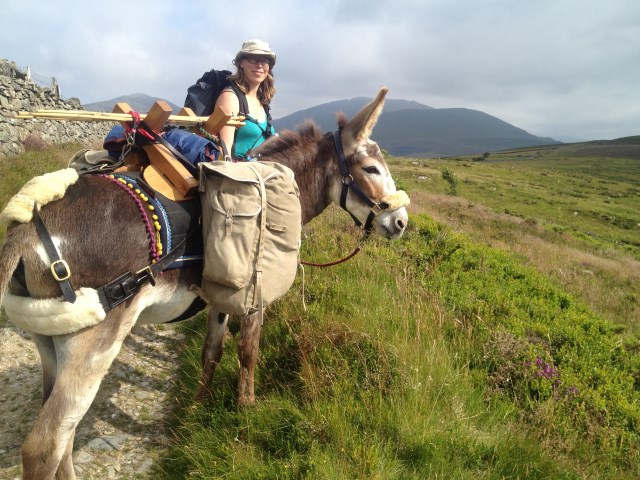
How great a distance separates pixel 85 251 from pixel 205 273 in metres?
0.74

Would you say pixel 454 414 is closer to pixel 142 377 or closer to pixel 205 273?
pixel 205 273

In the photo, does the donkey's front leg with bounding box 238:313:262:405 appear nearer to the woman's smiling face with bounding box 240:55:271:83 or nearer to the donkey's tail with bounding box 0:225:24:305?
the donkey's tail with bounding box 0:225:24:305

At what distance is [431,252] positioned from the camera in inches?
338

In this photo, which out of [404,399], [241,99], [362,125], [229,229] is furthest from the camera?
[241,99]

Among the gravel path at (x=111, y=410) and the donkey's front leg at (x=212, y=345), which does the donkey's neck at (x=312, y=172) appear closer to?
the donkey's front leg at (x=212, y=345)

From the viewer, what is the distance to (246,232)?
2.67 meters

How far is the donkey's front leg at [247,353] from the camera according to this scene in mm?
3271

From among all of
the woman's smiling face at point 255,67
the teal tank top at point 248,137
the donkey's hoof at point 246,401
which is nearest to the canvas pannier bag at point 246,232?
the donkey's hoof at point 246,401

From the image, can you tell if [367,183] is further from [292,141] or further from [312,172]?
[292,141]

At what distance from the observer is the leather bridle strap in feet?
6.75

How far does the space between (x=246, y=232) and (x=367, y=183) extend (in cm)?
146

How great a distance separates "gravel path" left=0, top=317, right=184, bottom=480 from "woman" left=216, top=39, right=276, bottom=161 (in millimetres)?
2638

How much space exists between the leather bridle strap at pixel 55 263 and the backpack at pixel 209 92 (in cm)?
214

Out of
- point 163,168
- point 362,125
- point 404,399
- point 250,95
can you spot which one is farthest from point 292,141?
point 404,399
